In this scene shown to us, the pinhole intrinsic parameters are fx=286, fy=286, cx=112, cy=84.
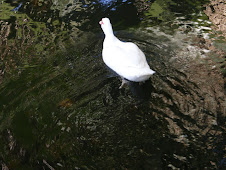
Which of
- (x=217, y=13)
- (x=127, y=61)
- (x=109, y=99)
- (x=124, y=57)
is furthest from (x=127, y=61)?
(x=217, y=13)

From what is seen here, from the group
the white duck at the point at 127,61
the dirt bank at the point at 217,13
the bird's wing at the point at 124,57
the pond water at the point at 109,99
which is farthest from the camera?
the dirt bank at the point at 217,13

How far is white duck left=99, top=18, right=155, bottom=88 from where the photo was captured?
14.9 feet

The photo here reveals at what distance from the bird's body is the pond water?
261mm

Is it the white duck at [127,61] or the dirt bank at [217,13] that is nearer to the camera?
the white duck at [127,61]

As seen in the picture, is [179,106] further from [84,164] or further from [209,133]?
[84,164]

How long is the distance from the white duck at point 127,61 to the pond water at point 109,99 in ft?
0.83

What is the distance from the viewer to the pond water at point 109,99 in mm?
3689

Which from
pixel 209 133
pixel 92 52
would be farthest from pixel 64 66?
pixel 209 133

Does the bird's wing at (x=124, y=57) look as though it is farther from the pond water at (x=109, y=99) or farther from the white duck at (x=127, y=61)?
the pond water at (x=109, y=99)

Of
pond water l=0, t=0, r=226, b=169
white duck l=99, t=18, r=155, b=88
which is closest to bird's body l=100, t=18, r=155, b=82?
white duck l=99, t=18, r=155, b=88

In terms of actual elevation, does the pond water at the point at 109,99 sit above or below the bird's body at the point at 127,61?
below

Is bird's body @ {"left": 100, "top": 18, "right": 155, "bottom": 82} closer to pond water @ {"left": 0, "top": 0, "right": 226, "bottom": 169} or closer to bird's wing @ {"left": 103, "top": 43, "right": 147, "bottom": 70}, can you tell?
bird's wing @ {"left": 103, "top": 43, "right": 147, "bottom": 70}

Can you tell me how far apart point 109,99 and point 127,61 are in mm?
718

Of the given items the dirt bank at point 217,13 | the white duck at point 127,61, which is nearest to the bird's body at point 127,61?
the white duck at point 127,61
